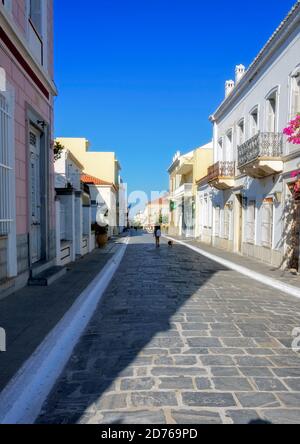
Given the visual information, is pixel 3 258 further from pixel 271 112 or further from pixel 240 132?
pixel 240 132

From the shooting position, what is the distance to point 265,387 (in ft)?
10.4

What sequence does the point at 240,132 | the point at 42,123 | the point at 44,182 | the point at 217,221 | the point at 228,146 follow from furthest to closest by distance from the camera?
the point at 217,221
the point at 228,146
the point at 240,132
the point at 44,182
the point at 42,123

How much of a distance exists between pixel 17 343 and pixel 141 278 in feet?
16.5

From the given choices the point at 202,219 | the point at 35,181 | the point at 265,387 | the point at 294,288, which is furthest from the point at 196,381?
the point at 202,219

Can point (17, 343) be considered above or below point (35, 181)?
below

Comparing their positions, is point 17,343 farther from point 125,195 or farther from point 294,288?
point 125,195

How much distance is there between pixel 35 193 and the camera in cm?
888

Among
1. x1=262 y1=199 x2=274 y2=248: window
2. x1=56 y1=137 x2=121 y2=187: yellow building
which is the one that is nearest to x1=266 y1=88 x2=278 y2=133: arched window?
x1=262 y1=199 x2=274 y2=248: window

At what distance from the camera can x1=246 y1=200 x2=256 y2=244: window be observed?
14.4 meters

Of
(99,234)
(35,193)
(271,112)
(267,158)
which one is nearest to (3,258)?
(35,193)

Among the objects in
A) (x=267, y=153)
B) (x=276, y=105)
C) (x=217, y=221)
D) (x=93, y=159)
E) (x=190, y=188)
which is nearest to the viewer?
(x=267, y=153)

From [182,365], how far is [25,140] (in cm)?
604

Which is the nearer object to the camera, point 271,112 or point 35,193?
point 35,193

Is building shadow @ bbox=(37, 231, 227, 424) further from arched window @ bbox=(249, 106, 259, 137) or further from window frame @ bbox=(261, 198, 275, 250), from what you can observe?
arched window @ bbox=(249, 106, 259, 137)
